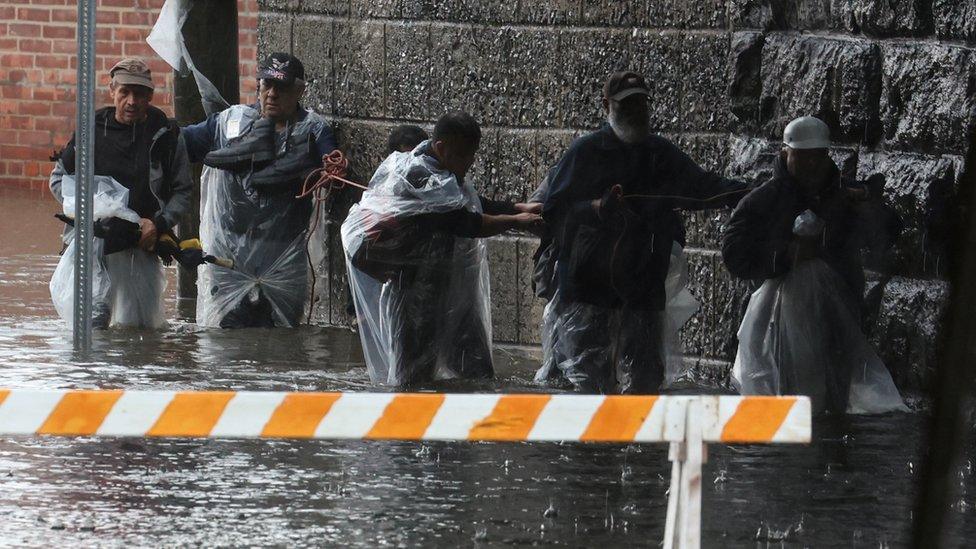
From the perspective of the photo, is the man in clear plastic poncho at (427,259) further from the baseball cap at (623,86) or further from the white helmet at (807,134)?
the white helmet at (807,134)

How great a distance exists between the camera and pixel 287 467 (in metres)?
6.19

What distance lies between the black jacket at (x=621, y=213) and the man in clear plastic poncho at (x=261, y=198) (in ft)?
9.30

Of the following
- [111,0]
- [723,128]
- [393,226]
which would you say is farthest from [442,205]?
[111,0]

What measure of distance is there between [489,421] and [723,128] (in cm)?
506

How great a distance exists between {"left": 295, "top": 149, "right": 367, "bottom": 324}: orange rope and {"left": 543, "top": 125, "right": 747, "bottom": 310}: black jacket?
2269mm

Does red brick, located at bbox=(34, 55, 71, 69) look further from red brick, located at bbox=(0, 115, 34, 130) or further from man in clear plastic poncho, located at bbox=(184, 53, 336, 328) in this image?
man in clear plastic poncho, located at bbox=(184, 53, 336, 328)

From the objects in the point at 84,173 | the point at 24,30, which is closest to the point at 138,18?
the point at 24,30

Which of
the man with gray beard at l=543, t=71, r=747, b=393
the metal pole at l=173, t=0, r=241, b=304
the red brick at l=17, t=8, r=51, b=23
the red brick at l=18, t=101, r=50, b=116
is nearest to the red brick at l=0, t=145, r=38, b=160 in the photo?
the red brick at l=18, t=101, r=50, b=116

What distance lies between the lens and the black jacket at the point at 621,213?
7559 millimetres

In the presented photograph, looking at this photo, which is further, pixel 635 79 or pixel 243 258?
pixel 243 258

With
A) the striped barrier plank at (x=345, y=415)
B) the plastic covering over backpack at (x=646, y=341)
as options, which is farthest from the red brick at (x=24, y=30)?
the striped barrier plank at (x=345, y=415)

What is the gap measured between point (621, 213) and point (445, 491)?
2.10 meters

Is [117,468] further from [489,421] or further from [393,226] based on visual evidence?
[489,421]

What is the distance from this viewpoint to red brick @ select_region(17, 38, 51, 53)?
58.5 feet
